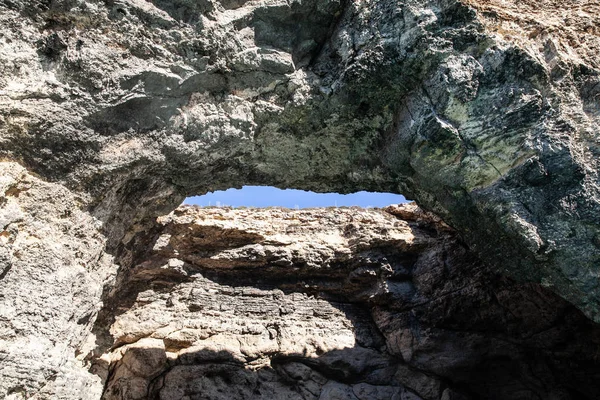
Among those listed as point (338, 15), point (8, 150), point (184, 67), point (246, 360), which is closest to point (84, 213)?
point (8, 150)

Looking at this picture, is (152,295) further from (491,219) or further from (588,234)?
(588,234)

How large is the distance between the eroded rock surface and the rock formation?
292 centimetres

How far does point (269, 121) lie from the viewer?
5309mm

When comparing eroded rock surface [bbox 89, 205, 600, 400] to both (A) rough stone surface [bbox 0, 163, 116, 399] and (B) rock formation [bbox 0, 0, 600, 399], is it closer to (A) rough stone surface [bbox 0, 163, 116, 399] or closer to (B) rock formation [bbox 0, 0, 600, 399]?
(A) rough stone surface [bbox 0, 163, 116, 399]

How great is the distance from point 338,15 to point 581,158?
106 inches

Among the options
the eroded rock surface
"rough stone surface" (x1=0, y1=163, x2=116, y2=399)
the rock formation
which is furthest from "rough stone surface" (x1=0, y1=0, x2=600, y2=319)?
the eroded rock surface

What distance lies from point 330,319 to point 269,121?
4733 mm

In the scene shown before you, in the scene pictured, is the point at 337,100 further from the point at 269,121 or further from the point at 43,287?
the point at 43,287

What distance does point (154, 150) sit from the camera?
488 cm

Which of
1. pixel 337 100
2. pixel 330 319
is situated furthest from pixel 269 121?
pixel 330 319

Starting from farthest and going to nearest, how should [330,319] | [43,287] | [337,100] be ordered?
[330,319] < [337,100] < [43,287]

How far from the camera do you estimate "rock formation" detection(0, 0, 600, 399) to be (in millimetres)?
4379

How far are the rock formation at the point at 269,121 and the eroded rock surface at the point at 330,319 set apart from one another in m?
2.92

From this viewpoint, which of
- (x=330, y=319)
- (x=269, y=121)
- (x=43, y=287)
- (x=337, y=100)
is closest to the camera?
(x=43, y=287)
